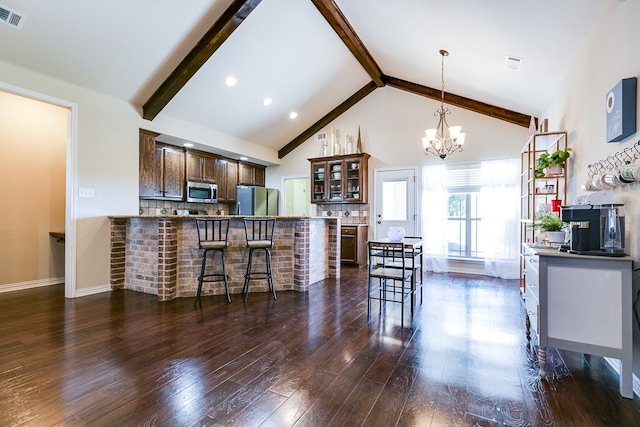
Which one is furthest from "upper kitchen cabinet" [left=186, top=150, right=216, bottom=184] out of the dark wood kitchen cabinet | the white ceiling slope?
the dark wood kitchen cabinet

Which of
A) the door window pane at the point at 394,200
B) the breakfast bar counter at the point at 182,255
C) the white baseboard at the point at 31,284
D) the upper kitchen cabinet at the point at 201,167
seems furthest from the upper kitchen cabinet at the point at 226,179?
the door window pane at the point at 394,200

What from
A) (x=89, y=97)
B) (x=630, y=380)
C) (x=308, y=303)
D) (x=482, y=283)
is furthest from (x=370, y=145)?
(x=630, y=380)

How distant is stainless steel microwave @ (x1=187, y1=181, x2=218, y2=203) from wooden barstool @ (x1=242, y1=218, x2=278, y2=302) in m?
2.16

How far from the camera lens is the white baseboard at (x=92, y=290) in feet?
12.7

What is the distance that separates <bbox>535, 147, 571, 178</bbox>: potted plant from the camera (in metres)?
2.98

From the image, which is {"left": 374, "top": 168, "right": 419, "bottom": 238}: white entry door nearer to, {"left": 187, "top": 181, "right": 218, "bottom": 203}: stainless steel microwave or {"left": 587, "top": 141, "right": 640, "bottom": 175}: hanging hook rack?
{"left": 187, "top": 181, "right": 218, "bottom": 203}: stainless steel microwave

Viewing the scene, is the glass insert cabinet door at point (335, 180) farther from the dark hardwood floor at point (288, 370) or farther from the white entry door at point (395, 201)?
the dark hardwood floor at point (288, 370)

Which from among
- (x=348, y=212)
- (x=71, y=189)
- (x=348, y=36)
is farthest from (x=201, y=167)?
(x=348, y=36)

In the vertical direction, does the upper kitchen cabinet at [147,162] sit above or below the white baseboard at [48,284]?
above

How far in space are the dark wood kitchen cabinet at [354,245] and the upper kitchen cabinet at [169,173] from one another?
319cm

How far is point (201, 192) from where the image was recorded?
584 cm

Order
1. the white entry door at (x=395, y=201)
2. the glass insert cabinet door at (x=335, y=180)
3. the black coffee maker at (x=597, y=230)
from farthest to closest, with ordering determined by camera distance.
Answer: the glass insert cabinet door at (x=335, y=180) → the white entry door at (x=395, y=201) → the black coffee maker at (x=597, y=230)

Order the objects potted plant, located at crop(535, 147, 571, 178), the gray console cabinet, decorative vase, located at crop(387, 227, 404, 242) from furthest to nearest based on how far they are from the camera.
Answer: decorative vase, located at crop(387, 227, 404, 242), potted plant, located at crop(535, 147, 571, 178), the gray console cabinet

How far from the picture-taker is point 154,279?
13.2 feet
